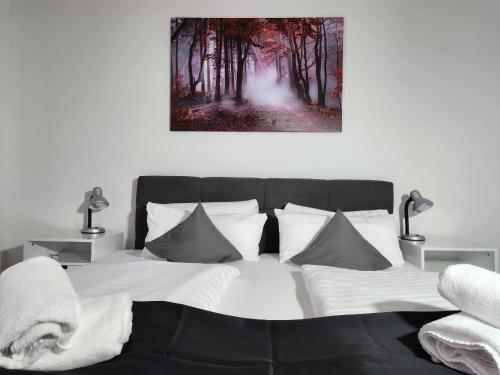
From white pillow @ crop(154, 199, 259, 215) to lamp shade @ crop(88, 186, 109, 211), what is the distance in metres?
0.44

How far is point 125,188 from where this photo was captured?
3.19 metres

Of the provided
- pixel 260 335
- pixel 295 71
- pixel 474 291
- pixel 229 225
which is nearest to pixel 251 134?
pixel 295 71

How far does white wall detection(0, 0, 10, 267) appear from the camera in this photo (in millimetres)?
3133

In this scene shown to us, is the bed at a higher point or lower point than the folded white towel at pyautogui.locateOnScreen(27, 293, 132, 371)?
lower

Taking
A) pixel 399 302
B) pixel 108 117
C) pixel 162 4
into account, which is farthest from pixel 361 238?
pixel 162 4

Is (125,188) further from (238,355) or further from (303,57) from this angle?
(238,355)

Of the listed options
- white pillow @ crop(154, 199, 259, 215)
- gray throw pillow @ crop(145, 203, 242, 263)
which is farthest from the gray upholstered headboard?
gray throw pillow @ crop(145, 203, 242, 263)

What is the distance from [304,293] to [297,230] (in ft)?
2.72

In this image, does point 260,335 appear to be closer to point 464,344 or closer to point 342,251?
point 464,344

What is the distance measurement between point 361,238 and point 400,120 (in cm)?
118

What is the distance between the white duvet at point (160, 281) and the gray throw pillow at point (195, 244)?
13.2 inches

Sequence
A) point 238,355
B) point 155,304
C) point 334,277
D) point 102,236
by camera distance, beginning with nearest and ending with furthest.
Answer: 1. point 238,355
2. point 155,304
3. point 334,277
4. point 102,236

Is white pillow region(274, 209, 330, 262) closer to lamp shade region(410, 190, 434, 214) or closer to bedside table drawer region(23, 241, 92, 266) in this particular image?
lamp shade region(410, 190, 434, 214)

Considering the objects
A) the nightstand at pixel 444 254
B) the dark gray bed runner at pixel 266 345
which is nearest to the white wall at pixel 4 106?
the dark gray bed runner at pixel 266 345
